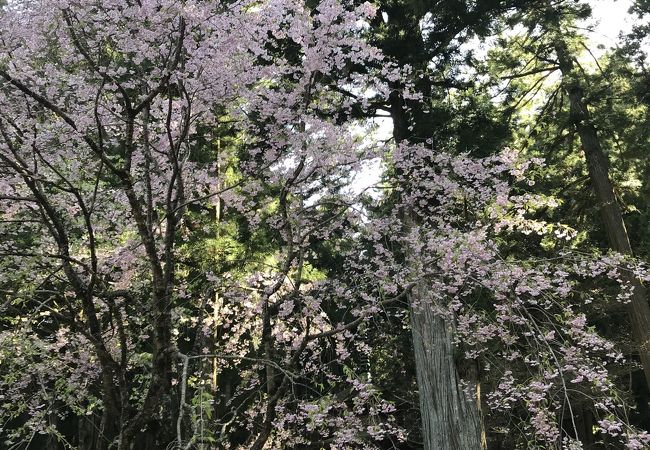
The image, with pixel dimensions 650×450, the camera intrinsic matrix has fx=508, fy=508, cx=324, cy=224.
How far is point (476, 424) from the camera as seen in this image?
6.41 meters

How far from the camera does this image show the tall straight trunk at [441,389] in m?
6.36

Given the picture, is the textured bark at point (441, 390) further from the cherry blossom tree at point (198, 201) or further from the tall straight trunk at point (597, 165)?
the tall straight trunk at point (597, 165)

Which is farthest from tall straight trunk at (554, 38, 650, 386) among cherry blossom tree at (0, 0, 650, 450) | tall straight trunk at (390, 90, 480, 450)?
tall straight trunk at (390, 90, 480, 450)

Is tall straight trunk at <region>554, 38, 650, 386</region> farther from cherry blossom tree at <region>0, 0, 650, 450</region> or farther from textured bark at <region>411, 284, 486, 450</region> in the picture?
textured bark at <region>411, 284, 486, 450</region>

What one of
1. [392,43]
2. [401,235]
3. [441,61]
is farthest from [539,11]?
[401,235]

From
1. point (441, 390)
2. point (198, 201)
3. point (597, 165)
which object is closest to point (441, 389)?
point (441, 390)

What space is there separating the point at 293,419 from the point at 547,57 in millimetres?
9217

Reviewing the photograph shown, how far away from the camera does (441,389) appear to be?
21.7 ft

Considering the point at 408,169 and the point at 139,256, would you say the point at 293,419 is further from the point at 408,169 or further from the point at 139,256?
the point at 408,169

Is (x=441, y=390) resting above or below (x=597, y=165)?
below

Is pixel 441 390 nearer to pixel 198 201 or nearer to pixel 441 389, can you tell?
pixel 441 389

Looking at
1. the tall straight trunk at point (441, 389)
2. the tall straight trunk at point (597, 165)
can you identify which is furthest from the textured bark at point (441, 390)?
the tall straight trunk at point (597, 165)

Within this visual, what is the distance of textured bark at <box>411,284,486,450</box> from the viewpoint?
6359 mm

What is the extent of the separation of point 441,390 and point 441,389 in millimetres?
13
